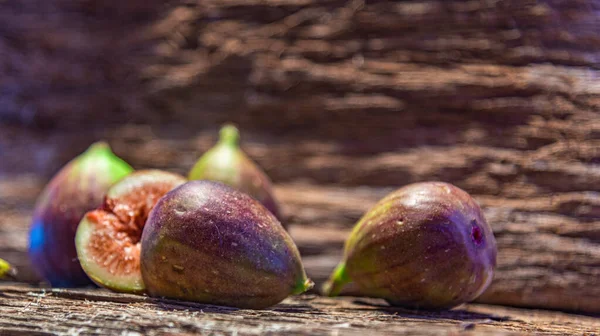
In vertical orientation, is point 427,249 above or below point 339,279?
above

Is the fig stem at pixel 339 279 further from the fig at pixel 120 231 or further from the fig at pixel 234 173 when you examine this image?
the fig at pixel 120 231

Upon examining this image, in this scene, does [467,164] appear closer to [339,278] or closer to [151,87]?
[339,278]

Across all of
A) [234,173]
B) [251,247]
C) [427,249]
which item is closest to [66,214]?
[234,173]

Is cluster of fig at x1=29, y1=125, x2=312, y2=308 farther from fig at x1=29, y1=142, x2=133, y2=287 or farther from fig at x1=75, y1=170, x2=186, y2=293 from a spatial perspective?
fig at x1=29, y1=142, x2=133, y2=287

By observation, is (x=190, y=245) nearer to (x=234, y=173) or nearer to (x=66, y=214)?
(x=234, y=173)

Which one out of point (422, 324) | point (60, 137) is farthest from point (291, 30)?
point (422, 324)
